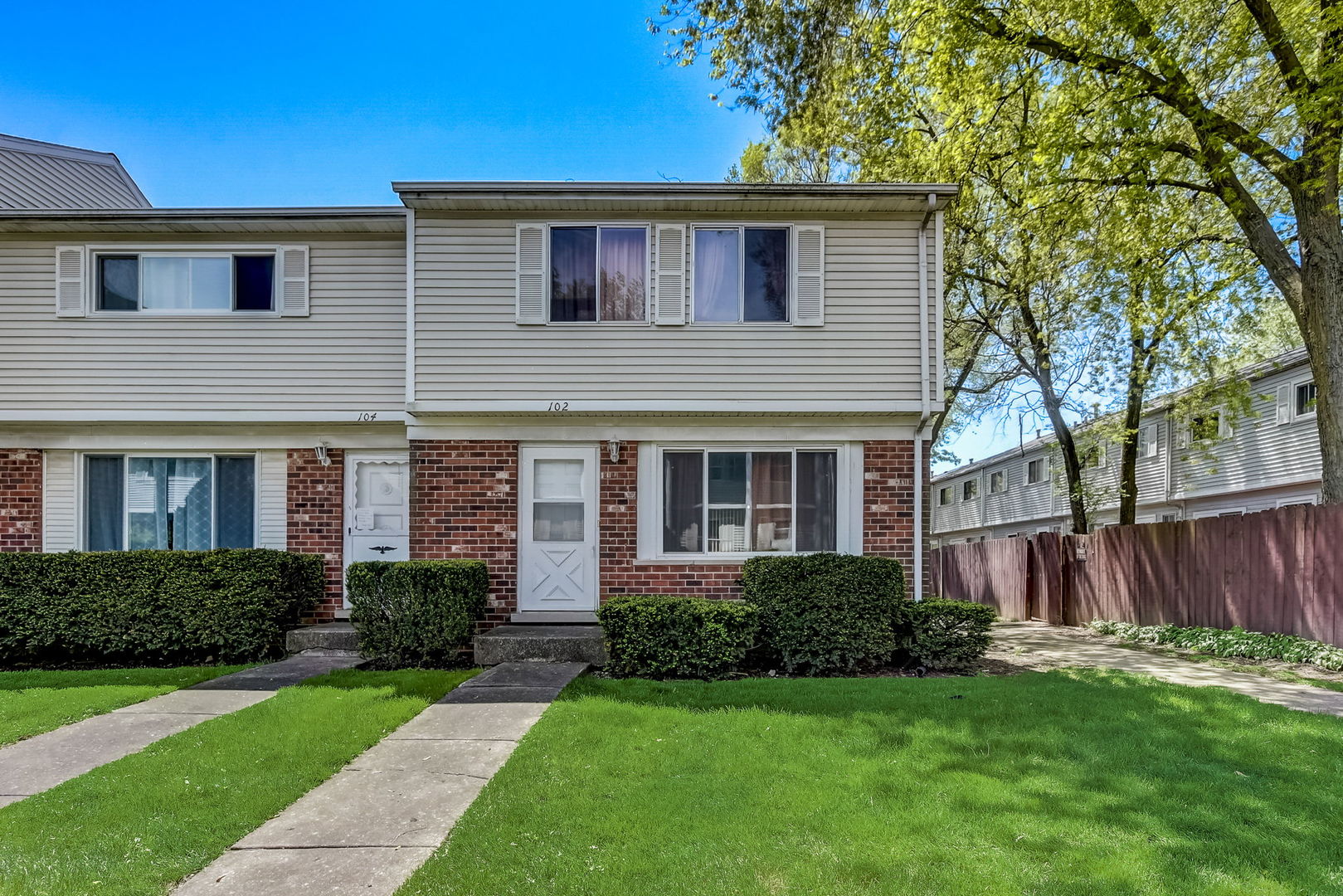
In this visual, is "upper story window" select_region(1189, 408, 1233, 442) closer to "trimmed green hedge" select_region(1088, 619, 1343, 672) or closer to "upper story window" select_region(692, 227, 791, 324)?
"trimmed green hedge" select_region(1088, 619, 1343, 672)

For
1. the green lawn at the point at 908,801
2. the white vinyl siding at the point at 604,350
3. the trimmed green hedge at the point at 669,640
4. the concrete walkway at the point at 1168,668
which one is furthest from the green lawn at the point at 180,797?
the concrete walkway at the point at 1168,668

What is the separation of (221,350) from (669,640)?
6.84 metres

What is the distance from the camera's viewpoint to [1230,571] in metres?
10.9

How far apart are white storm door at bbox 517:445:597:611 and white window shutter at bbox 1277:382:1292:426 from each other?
1689cm

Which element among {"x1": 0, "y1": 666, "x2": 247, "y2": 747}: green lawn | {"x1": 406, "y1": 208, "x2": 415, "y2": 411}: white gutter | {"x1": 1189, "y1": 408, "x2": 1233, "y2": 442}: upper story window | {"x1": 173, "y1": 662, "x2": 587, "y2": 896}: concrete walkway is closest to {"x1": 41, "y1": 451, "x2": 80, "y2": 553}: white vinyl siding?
{"x1": 0, "y1": 666, "x2": 247, "y2": 747}: green lawn

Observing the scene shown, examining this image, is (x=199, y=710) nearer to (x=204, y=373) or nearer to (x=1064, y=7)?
(x=204, y=373)

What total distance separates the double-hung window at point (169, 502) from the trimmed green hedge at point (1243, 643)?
42.3ft

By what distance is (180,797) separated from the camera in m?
4.21

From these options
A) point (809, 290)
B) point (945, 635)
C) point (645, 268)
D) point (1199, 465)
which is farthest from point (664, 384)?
point (1199, 465)

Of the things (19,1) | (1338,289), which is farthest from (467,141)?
(1338,289)

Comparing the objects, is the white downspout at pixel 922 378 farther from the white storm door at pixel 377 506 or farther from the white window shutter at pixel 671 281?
the white storm door at pixel 377 506

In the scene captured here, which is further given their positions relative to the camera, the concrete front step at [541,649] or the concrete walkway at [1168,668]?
the concrete front step at [541,649]

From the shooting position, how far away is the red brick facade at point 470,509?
9.22 metres

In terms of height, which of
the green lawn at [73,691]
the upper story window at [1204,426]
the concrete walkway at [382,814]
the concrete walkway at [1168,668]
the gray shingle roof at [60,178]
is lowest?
the concrete walkway at [1168,668]
